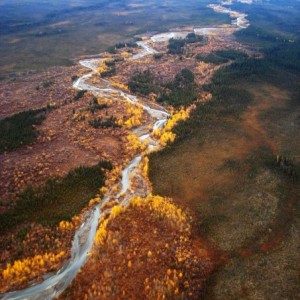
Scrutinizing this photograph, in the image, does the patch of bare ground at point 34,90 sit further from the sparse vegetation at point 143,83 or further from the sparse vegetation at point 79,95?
the sparse vegetation at point 143,83

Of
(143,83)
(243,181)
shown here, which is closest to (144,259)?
(243,181)

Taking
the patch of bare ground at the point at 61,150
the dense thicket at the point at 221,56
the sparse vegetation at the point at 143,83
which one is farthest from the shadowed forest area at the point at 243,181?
the dense thicket at the point at 221,56

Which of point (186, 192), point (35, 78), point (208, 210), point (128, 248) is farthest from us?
point (35, 78)

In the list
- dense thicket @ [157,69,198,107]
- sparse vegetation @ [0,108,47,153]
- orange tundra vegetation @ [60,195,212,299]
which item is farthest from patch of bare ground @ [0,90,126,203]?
orange tundra vegetation @ [60,195,212,299]

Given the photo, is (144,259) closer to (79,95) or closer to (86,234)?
(86,234)

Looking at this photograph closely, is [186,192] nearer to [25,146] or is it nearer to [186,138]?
[186,138]

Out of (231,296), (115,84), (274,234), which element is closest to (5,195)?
(231,296)
